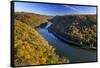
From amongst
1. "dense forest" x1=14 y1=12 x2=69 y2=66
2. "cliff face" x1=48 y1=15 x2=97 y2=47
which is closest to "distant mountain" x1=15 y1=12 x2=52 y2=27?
"dense forest" x1=14 y1=12 x2=69 y2=66

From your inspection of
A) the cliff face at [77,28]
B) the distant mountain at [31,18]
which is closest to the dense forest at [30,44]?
the distant mountain at [31,18]

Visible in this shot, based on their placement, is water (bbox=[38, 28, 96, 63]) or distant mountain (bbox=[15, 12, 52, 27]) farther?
water (bbox=[38, 28, 96, 63])

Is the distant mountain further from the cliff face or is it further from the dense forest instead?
the cliff face

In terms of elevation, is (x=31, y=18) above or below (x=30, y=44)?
above

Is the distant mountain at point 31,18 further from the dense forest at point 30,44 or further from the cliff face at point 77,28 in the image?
the cliff face at point 77,28

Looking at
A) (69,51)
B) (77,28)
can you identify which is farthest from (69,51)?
(77,28)

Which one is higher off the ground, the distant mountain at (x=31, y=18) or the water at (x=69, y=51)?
the distant mountain at (x=31, y=18)

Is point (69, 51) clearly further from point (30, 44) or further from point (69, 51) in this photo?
point (30, 44)
